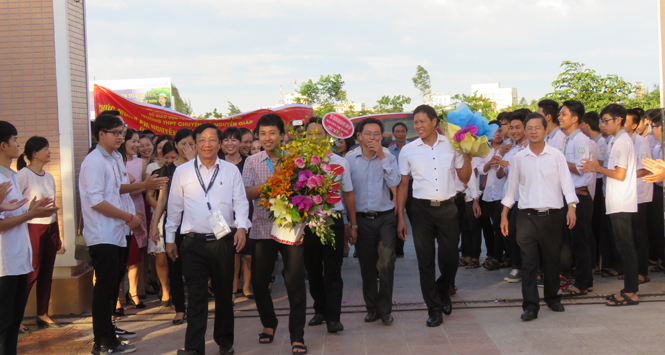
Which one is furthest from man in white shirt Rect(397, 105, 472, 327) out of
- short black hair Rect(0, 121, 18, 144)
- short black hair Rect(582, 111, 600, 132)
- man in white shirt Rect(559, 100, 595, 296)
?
short black hair Rect(0, 121, 18, 144)

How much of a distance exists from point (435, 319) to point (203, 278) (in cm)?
222

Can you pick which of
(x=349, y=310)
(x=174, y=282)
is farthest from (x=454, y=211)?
(x=174, y=282)

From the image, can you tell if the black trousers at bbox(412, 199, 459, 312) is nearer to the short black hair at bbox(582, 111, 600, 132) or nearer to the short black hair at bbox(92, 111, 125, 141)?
the short black hair at bbox(92, 111, 125, 141)

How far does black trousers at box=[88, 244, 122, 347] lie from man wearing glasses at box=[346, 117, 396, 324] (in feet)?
7.39

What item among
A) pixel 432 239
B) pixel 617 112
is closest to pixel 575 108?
pixel 617 112

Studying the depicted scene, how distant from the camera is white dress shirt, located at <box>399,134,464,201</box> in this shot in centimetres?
539

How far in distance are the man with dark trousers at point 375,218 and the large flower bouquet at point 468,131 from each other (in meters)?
0.66

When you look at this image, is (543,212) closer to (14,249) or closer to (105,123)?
(105,123)

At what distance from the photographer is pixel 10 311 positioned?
3801 mm

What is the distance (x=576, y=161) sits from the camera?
246 inches

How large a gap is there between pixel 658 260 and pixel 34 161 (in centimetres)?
761

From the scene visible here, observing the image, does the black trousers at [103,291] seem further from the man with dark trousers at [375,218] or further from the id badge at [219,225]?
the man with dark trousers at [375,218]

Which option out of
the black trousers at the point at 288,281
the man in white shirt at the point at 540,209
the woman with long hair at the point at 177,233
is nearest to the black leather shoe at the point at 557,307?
the man in white shirt at the point at 540,209

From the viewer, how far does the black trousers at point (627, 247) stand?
5703 mm
